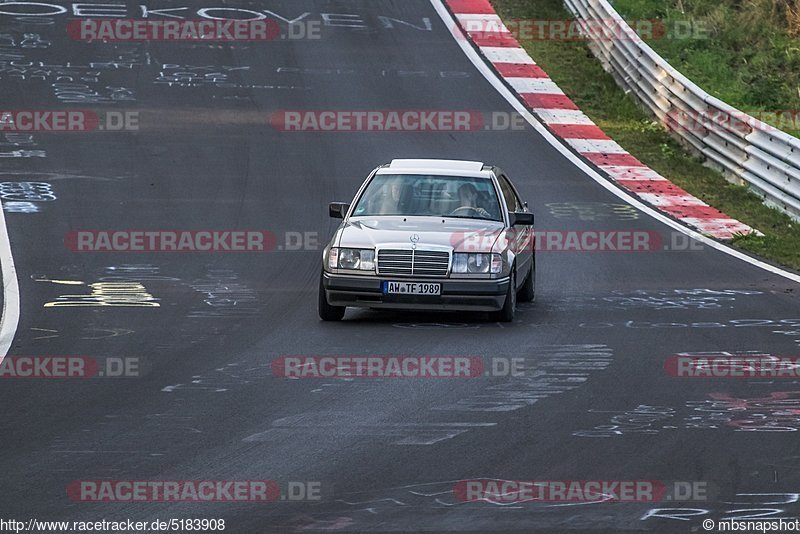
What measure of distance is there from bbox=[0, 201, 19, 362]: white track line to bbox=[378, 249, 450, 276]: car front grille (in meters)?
3.35

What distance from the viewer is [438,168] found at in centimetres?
1438

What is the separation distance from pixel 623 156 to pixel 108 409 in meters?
14.3

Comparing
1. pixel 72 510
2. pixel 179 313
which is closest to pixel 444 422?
pixel 72 510

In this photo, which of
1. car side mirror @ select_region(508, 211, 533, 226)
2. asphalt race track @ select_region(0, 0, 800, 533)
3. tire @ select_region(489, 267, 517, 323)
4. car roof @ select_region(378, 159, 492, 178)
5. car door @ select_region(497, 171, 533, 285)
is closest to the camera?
asphalt race track @ select_region(0, 0, 800, 533)

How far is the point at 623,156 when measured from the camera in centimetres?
2248

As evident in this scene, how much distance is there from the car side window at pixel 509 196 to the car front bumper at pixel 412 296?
176cm

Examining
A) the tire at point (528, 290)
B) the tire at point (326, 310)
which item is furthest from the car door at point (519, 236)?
the tire at point (326, 310)

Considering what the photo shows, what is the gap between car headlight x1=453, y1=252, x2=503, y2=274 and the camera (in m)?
13.1

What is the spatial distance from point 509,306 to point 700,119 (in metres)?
10.2

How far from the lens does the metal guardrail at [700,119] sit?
1953 cm

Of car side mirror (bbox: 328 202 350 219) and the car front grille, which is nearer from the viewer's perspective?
the car front grille

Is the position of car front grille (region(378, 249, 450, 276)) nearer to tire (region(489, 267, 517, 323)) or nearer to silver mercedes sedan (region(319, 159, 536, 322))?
silver mercedes sedan (region(319, 159, 536, 322))

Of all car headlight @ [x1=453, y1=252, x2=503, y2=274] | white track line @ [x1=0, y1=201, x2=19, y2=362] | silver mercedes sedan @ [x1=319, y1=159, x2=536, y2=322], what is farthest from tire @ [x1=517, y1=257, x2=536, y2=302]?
white track line @ [x1=0, y1=201, x2=19, y2=362]

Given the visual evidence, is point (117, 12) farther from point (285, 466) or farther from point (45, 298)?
point (285, 466)
